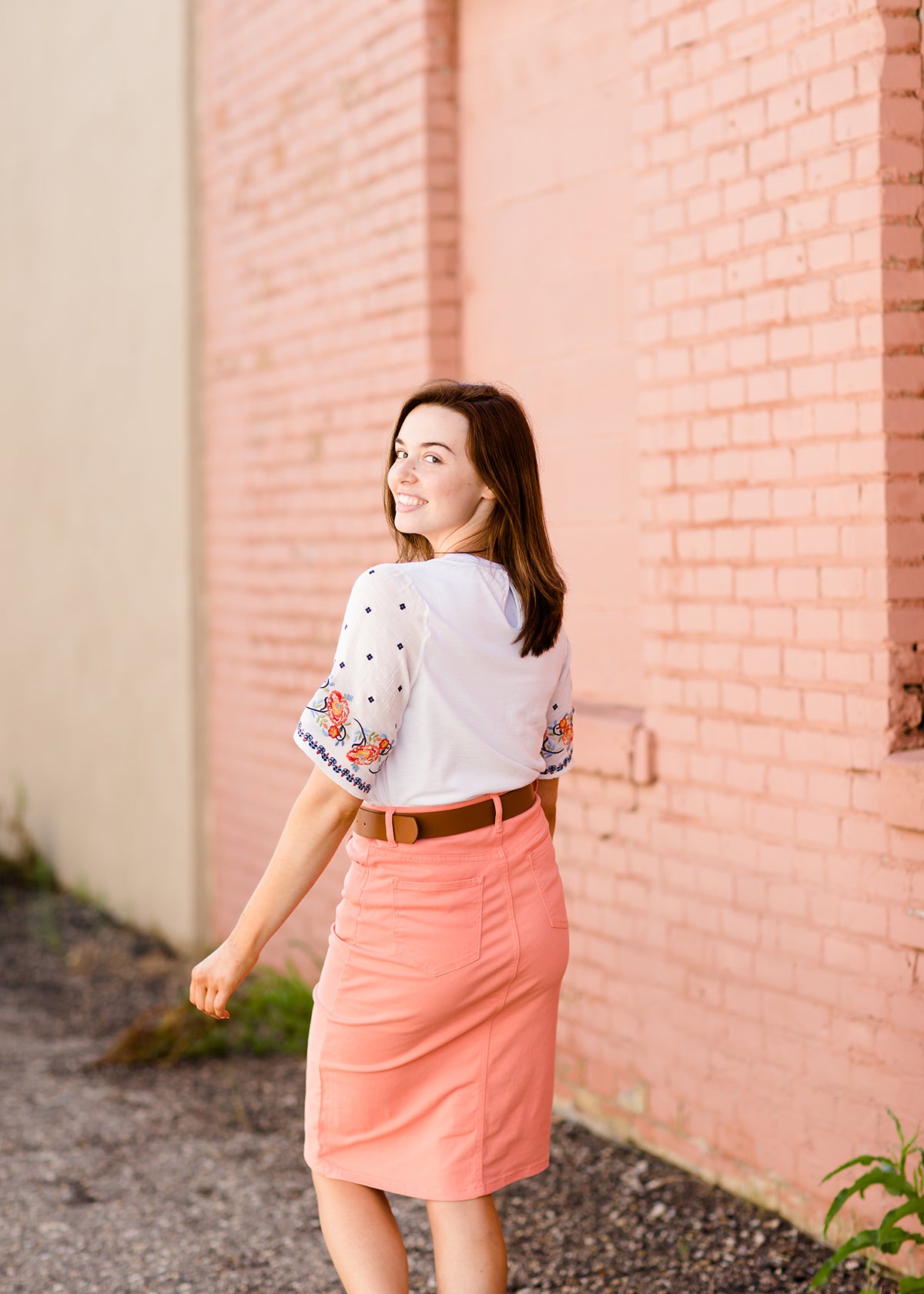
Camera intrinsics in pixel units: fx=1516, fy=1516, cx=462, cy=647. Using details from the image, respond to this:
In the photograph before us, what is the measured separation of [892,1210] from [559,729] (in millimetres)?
1217

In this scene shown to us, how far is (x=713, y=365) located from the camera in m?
3.76

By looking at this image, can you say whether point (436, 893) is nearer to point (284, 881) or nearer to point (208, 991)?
point (284, 881)

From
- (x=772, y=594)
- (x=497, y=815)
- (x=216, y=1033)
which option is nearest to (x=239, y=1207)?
(x=216, y=1033)

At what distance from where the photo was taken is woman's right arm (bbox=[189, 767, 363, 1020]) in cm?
249

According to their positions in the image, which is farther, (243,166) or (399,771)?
(243,166)

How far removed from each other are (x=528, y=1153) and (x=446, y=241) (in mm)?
3260

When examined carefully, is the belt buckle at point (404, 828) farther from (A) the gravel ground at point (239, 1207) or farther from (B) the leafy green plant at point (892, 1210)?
(A) the gravel ground at point (239, 1207)

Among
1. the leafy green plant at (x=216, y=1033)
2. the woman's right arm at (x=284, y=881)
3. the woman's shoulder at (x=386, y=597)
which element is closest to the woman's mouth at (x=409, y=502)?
the woman's shoulder at (x=386, y=597)

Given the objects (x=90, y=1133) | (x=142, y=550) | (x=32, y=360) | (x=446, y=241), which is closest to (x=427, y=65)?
(x=446, y=241)

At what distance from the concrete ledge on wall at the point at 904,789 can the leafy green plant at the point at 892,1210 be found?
63 cm

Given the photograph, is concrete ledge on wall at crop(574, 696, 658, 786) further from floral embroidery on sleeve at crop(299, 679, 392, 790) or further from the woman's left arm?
floral embroidery on sleeve at crop(299, 679, 392, 790)

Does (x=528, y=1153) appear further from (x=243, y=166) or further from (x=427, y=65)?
(x=243, y=166)

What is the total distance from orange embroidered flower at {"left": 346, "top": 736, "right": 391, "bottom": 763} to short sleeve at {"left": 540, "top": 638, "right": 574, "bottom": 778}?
437 mm

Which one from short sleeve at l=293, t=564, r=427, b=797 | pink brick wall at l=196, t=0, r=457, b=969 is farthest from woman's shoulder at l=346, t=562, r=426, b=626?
pink brick wall at l=196, t=0, r=457, b=969
